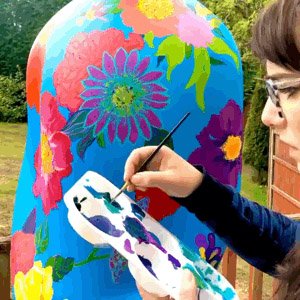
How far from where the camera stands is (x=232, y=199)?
108 centimetres

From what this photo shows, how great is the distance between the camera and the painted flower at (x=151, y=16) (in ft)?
3.95

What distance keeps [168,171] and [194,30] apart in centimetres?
33

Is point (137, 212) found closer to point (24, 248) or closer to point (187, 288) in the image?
point (187, 288)

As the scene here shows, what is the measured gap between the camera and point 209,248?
1270 mm

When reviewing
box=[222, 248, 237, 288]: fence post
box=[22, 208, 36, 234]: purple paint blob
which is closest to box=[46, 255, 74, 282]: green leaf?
box=[22, 208, 36, 234]: purple paint blob

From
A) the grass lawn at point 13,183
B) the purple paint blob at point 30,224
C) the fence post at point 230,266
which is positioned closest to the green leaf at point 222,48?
the purple paint blob at point 30,224

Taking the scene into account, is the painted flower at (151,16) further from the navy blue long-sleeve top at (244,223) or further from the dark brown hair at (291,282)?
the dark brown hair at (291,282)

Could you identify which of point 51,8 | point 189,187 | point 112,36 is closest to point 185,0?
point 112,36

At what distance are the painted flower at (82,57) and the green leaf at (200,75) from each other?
4.1 inches

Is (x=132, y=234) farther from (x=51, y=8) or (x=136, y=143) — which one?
(x=51, y=8)

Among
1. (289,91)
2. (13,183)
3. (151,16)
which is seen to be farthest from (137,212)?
(13,183)

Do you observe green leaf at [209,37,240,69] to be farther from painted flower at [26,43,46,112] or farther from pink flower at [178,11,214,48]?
painted flower at [26,43,46,112]

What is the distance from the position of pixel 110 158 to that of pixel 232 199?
0.76 ft

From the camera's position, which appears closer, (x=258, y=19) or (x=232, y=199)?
(x=258, y=19)
